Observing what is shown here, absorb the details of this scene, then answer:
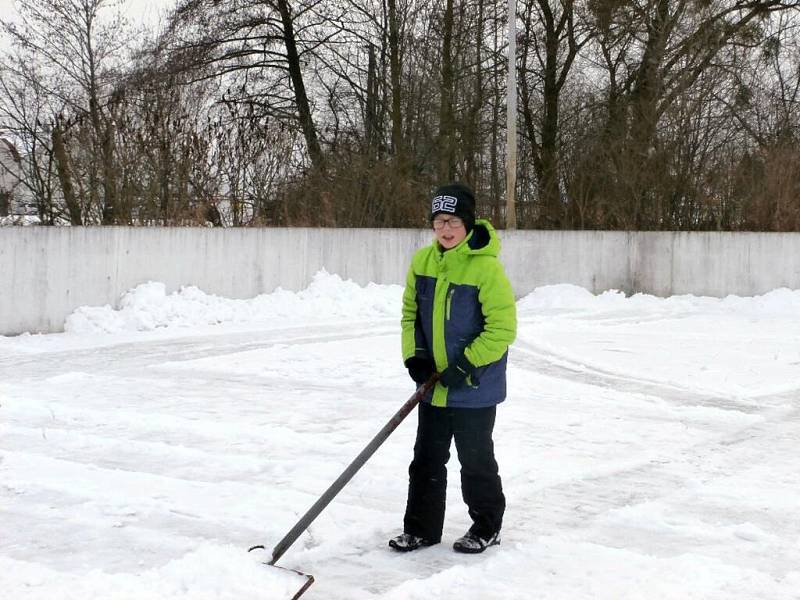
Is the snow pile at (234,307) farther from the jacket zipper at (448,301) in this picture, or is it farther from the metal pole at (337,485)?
the jacket zipper at (448,301)

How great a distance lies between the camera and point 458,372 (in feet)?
15.1

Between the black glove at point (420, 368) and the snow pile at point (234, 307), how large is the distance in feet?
32.2

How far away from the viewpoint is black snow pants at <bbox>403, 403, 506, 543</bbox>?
475 cm

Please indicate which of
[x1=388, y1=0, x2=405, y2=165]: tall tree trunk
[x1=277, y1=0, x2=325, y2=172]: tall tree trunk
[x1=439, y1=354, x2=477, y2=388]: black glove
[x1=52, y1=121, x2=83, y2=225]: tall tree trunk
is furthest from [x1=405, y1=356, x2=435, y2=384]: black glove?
[x1=277, y1=0, x2=325, y2=172]: tall tree trunk

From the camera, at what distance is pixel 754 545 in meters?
4.95

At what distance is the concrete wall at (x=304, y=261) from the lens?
13734mm

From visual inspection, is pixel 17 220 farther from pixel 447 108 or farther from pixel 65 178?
pixel 447 108

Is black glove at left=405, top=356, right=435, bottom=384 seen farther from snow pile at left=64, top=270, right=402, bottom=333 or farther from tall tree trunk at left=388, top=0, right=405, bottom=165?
tall tree trunk at left=388, top=0, right=405, bottom=165

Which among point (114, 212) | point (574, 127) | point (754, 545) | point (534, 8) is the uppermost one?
point (534, 8)

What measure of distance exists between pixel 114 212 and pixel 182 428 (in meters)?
9.44

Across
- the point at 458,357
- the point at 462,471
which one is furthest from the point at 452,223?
the point at 462,471

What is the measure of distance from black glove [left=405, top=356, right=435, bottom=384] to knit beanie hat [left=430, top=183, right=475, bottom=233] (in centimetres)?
63

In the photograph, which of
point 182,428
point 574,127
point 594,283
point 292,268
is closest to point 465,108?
point 574,127

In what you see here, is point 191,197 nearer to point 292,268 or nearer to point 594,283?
point 292,268
